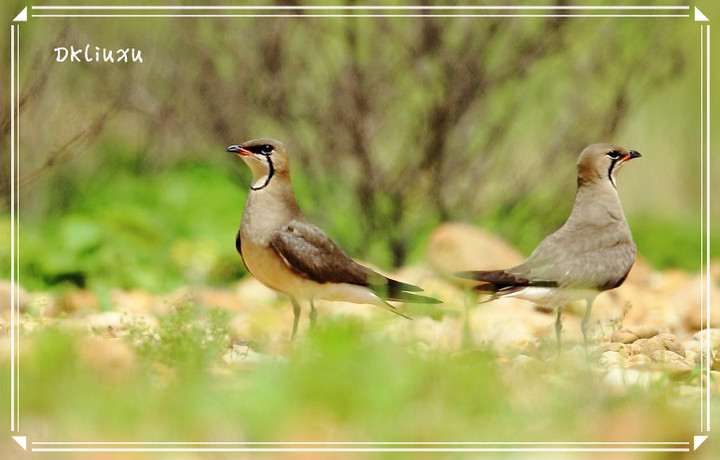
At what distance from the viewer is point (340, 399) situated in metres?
3.12

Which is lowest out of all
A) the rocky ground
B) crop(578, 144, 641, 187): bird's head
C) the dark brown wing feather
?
the rocky ground

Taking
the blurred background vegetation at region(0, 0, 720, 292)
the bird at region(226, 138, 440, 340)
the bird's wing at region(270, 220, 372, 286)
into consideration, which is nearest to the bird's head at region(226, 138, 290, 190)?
the bird at region(226, 138, 440, 340)

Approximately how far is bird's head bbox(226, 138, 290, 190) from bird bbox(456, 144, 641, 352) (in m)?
0.85

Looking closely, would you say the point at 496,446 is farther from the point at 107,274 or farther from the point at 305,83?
the point at 107,274

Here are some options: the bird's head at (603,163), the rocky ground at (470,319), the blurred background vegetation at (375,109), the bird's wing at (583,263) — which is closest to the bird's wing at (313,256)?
the rocky ground at (470,319)

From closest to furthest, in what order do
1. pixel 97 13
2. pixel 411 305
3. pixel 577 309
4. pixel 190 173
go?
pixel 411 305, pixel 97 13, pixel 577 309, pixel 190 173

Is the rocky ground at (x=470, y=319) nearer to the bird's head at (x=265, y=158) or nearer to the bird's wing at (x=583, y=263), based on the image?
the bird's wing at (x=583, y=263)

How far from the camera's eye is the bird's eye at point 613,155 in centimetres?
420

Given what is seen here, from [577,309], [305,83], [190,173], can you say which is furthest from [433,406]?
[190,173]

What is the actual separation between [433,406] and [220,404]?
60 centimetres

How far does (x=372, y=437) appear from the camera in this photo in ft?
9.78

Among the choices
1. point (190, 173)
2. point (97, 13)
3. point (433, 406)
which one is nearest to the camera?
point (433, 406)

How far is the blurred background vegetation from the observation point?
6160 mm

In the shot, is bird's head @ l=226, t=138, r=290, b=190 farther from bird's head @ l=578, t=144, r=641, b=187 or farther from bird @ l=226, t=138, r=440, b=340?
bird's head @ l=578, t=144, r=641, b=187
